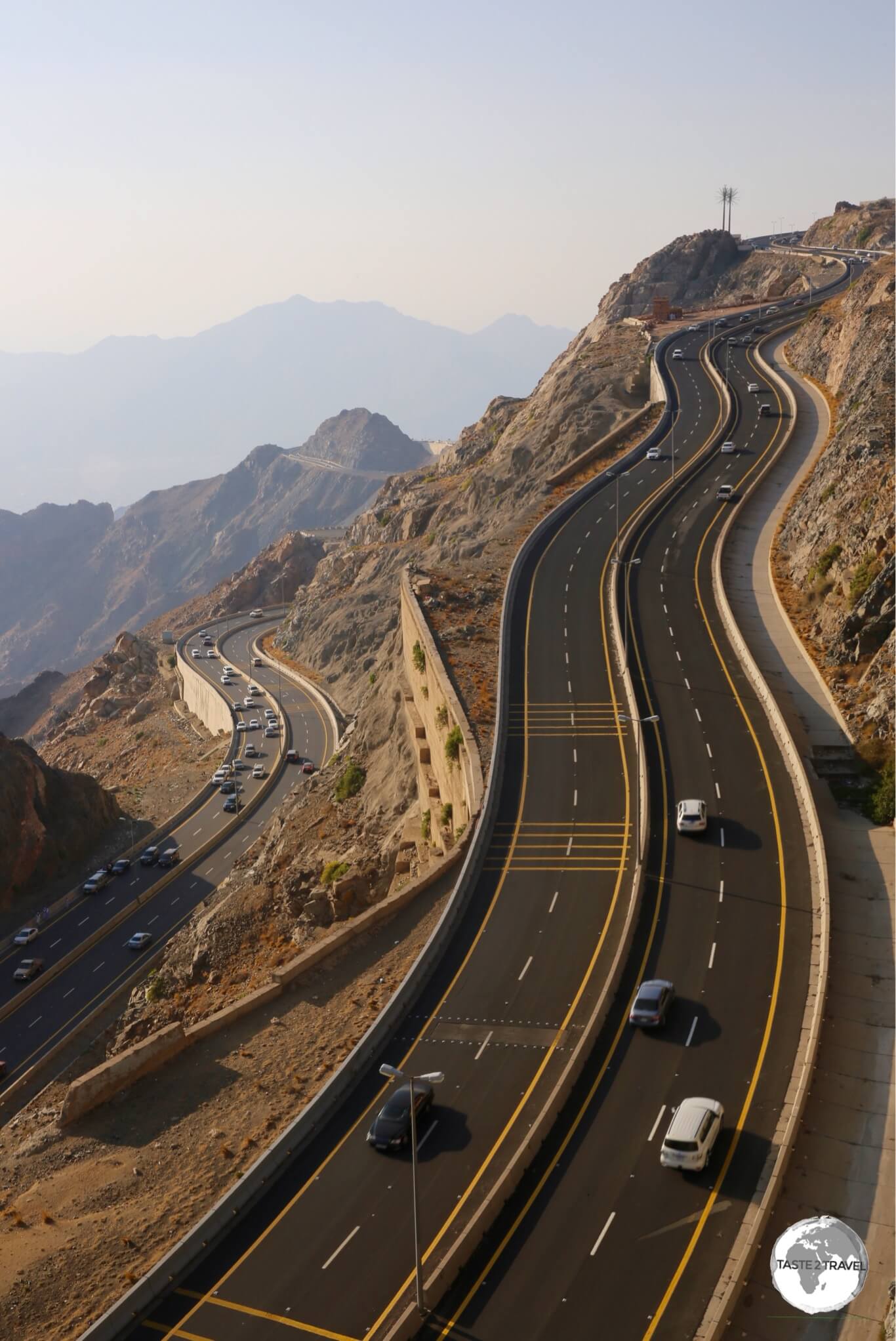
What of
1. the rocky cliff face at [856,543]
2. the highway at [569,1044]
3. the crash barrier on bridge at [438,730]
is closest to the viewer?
the highway at [569,1044]

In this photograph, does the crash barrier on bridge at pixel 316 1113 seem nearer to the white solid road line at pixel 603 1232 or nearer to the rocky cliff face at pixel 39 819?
the white solid road line at pixel 603 1232

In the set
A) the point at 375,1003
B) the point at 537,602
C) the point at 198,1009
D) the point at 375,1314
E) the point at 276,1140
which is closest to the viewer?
the point at 375,1314

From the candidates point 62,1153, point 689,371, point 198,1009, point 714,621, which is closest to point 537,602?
point 714,621

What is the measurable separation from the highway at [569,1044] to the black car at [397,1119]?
0.41m

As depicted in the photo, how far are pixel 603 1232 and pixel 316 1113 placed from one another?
8.44 meters

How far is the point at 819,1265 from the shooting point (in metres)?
25.1

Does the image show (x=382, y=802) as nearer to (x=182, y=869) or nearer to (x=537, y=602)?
(x=537, y=602)

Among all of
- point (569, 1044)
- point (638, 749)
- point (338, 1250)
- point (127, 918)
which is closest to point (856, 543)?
point (638, 749)

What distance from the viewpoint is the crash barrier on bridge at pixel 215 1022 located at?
120 ft

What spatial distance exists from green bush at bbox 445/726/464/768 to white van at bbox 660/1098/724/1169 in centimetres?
2745

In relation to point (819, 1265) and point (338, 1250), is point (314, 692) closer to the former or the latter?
point (338, 1250)

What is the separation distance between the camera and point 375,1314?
80.2 ft

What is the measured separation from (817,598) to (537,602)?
16.2 meters

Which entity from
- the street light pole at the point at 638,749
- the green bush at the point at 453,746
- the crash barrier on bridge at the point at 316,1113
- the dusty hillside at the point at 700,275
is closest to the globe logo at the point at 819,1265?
the crash barrier on bridge at the point at 316,1113
